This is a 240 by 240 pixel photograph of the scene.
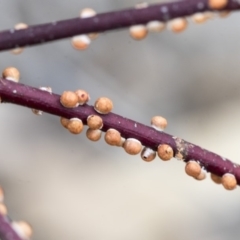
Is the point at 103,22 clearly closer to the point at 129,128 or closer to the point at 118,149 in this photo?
the point at 129,128

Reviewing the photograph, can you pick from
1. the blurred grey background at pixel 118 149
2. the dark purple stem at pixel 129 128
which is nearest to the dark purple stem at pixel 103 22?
the dark purple stem at pixel 129 128

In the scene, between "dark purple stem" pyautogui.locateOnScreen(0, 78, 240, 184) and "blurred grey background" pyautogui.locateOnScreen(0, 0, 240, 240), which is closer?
"dark purple stem" pyautogui.locateOnScreen(0, 78, 240, 184)

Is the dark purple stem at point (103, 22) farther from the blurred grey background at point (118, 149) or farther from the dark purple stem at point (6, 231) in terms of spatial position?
the blurred grey background at point (118, 149)

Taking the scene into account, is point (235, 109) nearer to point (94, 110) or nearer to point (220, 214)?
point (220, 214)

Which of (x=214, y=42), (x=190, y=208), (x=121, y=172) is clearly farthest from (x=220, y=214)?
(x=214, y=42)

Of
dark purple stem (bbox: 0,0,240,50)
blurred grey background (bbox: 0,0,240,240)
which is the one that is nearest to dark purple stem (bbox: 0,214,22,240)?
dark purple stem (bbox: 0,0,240,50)

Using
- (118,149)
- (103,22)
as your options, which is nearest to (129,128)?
(103,22)

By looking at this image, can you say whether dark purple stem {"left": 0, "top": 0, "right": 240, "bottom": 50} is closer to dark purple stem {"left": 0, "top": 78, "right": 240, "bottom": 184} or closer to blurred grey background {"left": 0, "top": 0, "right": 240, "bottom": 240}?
dark purple stem {"left": 0, "top": 78, "right": 240, "bottom": 184}
